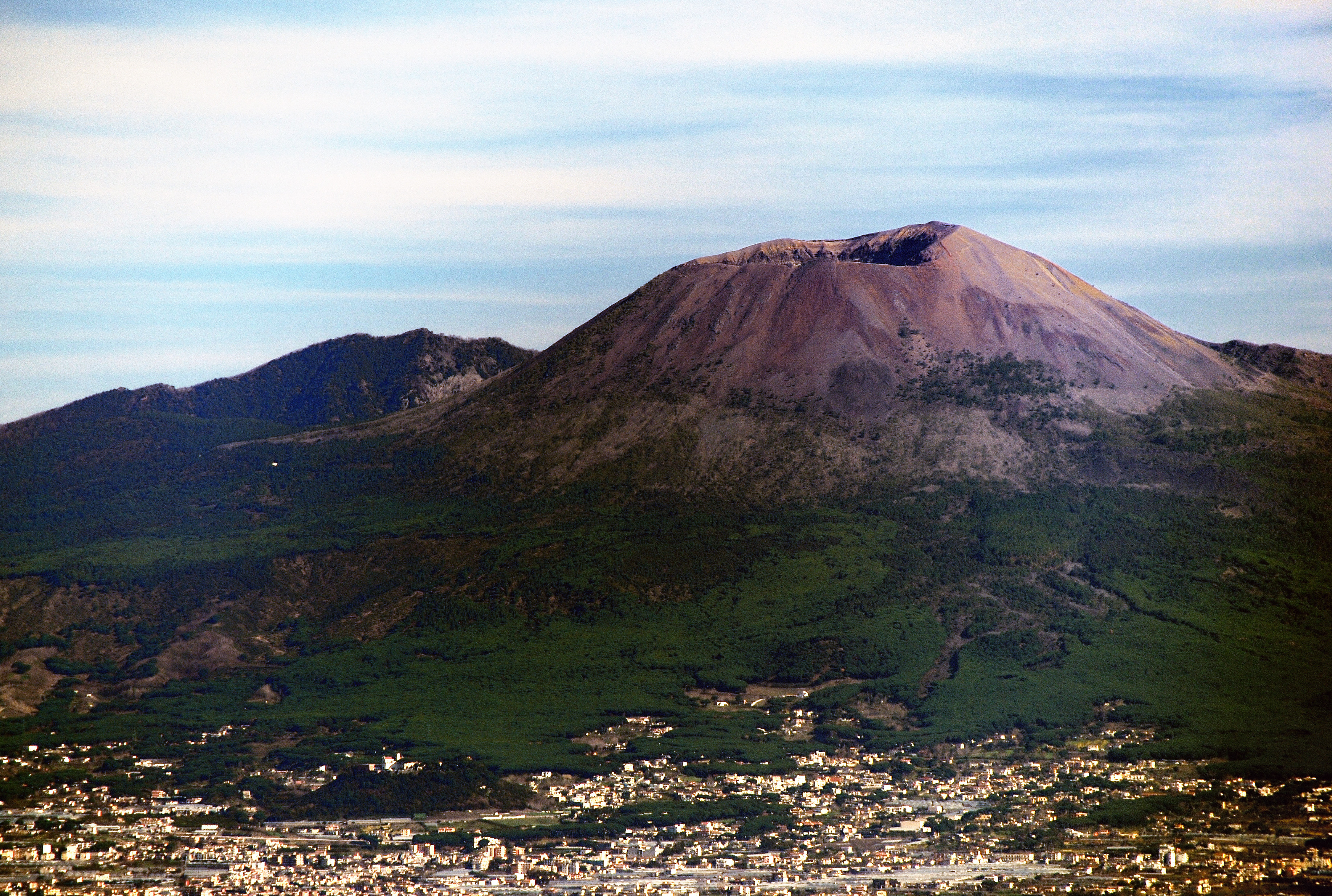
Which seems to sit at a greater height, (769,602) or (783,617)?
(769,602)

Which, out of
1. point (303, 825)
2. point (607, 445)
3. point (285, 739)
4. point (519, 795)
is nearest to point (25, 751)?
point (285, 739)

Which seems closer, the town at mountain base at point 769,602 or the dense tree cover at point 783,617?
the dense tree cover at point 783,617

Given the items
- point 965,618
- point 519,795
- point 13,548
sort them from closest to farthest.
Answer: point 519,795, point 965,618, point 13,548

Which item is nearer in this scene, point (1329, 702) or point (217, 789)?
point (217, 789)

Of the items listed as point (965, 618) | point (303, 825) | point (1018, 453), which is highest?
point (1018, 453)

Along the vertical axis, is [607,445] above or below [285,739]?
above

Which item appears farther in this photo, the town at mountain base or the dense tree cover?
the town at mountain base

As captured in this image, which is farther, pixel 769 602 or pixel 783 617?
pixel 769 602

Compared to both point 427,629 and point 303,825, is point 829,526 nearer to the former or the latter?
point 427,629

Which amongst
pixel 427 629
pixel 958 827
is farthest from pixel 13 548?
pixel 958 827

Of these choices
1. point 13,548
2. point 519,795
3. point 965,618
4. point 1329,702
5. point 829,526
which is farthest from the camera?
point 13,548
